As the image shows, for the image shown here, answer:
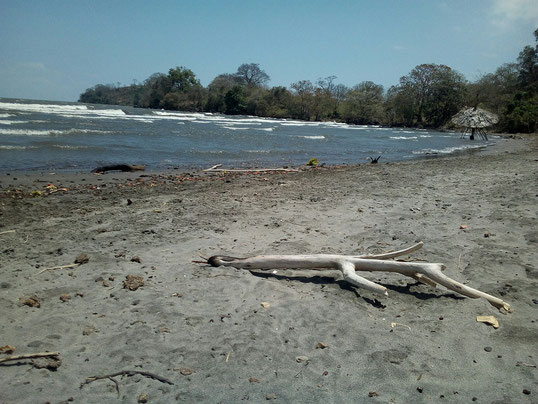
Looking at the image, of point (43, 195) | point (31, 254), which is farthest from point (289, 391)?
point (43, 195)

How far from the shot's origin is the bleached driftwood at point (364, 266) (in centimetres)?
357

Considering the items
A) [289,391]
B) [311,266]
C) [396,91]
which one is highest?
[396,91]

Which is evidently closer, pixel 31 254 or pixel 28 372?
pixel 28 372

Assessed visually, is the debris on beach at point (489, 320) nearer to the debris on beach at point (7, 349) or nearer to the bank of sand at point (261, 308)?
the bank of sand at point (261, 308)

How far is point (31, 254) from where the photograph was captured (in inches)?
176

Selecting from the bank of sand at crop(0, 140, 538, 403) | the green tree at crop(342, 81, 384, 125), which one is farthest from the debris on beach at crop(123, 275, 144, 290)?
the green tree at crop(342, 81, 384, 125)

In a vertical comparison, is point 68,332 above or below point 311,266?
below

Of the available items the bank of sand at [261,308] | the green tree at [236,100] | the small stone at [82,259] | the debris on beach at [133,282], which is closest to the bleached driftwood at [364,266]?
the bank of sand at [261,308]

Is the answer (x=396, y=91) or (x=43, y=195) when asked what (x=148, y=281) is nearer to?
(x=43, y=195)

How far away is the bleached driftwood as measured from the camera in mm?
3572

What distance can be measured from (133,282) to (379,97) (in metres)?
75.6

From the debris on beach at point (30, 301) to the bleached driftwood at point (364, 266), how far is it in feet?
5.44

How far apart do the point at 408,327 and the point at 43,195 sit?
731 centimetres

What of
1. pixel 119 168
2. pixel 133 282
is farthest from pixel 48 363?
pixel 119 168
